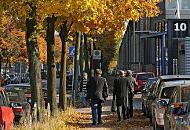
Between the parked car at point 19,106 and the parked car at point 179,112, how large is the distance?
18.5 feet

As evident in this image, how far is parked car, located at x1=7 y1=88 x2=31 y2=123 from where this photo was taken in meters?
18.8

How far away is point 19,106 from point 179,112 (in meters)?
9.32

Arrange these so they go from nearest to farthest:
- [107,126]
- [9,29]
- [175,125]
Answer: [175,125] < [107,126] < [9,29]

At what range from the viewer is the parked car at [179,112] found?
34.2 ft

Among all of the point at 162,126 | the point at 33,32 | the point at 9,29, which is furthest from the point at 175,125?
the point at 9,29

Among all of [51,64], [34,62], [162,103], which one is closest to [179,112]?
[162,103]

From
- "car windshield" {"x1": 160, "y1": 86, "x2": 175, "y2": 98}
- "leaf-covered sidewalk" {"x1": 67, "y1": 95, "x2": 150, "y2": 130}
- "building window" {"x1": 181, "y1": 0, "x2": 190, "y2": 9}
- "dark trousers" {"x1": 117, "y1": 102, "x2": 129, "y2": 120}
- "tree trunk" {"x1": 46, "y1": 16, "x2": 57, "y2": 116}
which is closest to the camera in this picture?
"car windshield" {"x1": 160, "y1": 86, "x2": 175, "y2": 98}

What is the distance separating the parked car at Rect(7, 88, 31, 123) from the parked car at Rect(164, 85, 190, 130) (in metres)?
5.65

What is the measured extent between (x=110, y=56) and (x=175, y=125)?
69270 mm

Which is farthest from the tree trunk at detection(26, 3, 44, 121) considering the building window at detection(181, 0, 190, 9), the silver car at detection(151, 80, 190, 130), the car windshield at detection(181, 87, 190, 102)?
the building window at detection(181, 0, 190, 9)

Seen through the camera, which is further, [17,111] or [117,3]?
[117,3]

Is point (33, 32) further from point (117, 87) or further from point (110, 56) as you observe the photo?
point (110, 56)

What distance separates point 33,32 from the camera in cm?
1797

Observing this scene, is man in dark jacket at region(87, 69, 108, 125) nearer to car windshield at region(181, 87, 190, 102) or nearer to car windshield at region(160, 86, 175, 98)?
car windshield at region(160, 86, 175, 98)
